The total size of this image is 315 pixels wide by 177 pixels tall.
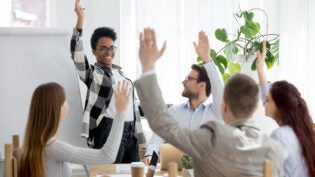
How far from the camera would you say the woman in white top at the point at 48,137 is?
2477 millimetres

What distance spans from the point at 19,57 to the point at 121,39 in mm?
1149

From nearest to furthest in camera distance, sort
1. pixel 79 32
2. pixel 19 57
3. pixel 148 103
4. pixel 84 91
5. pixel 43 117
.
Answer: pixel 148 103
pixel 43 117
pixel 79 32
pixel 19 57
pixel 84 91

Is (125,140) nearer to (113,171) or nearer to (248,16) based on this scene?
(113,171)

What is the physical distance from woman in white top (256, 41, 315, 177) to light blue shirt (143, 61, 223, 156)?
0.77 m

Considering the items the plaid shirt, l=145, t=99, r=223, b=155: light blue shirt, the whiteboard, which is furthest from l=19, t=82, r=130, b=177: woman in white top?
the whiteboard

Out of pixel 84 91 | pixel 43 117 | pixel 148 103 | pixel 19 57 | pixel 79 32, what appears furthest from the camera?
pixel 84 91

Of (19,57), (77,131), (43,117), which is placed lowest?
(77,131)

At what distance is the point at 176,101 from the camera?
504 centimetres

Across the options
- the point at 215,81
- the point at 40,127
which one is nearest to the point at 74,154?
the point at 40,127

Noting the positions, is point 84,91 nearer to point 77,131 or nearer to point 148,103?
point 77,131

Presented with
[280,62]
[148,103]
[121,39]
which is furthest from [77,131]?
[148,103]

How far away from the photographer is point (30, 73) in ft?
13.0

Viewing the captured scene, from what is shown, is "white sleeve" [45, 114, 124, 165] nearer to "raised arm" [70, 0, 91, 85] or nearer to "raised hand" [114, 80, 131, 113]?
"raised hand" [114, 80, 131, 113]

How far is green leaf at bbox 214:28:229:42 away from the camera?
4.76 metres
